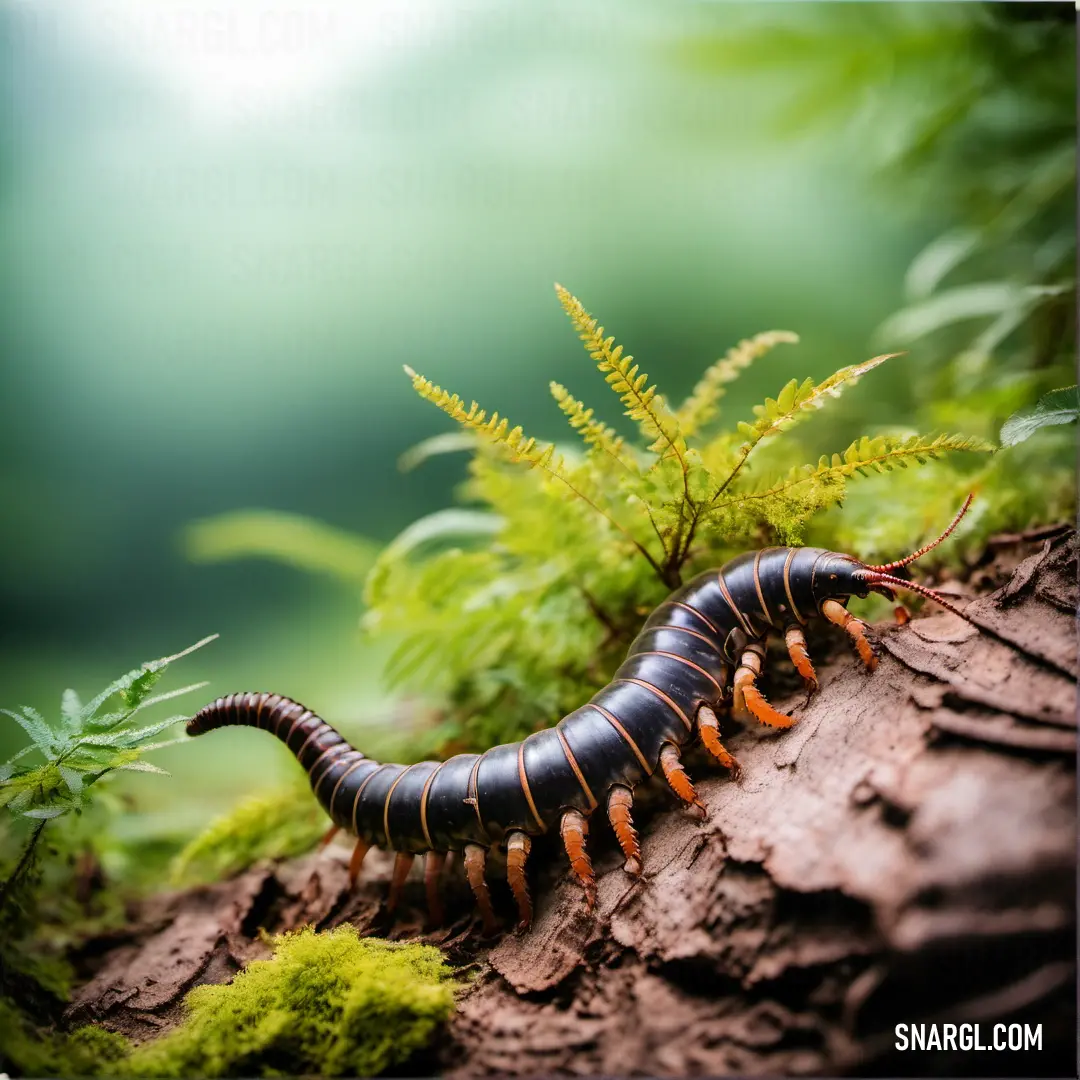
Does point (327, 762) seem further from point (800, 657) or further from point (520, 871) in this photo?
point (800, 657)

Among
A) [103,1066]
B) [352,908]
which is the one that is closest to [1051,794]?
[352,908]

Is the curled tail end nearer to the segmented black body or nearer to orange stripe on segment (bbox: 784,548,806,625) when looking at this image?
the segmented black body

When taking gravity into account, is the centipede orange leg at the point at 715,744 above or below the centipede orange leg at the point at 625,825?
above

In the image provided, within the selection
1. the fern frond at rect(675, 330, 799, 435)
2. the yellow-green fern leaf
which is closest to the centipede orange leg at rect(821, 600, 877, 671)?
the fern frond at rect(675, 330, 799, 435)

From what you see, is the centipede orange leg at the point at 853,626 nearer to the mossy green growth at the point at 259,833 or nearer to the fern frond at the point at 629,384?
the fern frond at the point at 629,384

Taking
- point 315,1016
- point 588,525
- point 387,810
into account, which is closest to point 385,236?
point 588,525

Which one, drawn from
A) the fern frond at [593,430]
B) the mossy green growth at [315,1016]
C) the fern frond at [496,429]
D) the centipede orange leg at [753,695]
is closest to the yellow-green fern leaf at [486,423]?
the fern frond at [496,429]
